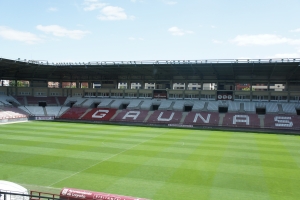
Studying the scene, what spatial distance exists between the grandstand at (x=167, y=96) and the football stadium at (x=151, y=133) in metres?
0.20

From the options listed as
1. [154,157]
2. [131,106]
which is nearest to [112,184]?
[154,157]

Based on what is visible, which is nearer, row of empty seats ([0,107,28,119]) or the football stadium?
the football stadium

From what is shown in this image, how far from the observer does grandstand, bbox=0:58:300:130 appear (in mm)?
47438

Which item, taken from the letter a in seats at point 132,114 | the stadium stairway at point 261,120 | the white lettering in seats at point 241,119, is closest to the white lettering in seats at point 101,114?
the letter a in seats at point 132,114

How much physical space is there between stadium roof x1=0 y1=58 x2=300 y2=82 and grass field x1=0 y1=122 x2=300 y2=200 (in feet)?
65.6

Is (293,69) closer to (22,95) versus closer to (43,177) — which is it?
(43,177)

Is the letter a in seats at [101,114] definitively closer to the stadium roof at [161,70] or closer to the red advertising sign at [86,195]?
the stadium roof at [161,70]

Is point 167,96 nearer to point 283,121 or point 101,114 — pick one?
point 101,114

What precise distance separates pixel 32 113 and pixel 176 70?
3047 centimetres

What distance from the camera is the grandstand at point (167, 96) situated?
4744 centimetres

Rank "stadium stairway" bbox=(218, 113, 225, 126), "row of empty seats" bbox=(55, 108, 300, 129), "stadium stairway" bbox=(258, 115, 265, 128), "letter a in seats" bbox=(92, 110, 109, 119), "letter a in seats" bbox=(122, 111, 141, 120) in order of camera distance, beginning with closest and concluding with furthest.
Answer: "stadium stairway" bbox=(258, 115, 265, 128) < "row of empty seats" bbox=(55, 108, 300, 129) < "stadium stairway" bbox=(218, 113, 225, 126) < "letter a in seats" bbox=(122, 111, 141, 120) < "letter a in seats" bbox=(92, 110, 109, 119)

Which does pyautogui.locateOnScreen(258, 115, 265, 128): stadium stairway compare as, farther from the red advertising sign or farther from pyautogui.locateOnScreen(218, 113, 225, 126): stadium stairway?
the red advertising sign

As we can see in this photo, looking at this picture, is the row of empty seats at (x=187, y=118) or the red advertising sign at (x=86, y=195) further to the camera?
the row of empty seats at (x=187, y=118)

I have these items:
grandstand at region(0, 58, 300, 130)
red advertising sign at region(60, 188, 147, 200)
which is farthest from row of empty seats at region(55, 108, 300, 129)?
red advertising sign at region(60, 188, 147, 200)
